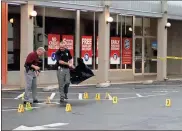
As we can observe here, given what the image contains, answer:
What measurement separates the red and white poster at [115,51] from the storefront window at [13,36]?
20.3 ft

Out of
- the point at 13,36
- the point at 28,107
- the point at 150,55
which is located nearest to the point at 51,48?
the point at 13,36

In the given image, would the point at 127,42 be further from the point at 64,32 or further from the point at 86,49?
the point at 64,32

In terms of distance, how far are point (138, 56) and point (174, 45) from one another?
4875 millimetres

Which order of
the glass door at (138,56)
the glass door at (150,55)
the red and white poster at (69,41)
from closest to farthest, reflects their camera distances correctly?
the red and white poster at (69,41)
the glass door at (138,56)
the glass door at (150,55)

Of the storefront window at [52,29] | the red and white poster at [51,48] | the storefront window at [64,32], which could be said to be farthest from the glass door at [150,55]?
the red and white poster at [51,48]

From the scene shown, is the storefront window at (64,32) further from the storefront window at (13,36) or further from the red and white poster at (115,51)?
the red and white poster at (115,51)

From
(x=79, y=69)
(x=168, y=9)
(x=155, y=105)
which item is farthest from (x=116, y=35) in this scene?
(x=155, y=105)

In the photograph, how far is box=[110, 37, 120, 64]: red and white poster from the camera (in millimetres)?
24953

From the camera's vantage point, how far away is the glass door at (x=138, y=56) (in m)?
27.2

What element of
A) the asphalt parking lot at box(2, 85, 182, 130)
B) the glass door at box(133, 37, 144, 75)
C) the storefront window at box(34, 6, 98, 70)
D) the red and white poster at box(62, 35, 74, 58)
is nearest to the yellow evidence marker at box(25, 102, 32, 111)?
the asphalt parking lot at box(2, 85, 182, 130)

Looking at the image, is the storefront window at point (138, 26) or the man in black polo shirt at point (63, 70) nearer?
the man in black polo shirt at point (63, 70)

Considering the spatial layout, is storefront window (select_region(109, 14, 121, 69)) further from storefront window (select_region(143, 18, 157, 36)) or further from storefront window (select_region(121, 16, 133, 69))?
storefront window (select_region(143, 18, 157, 36))

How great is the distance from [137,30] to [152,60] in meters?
2.45

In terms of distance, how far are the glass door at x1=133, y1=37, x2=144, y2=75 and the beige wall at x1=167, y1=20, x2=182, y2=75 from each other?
413 centimetres
